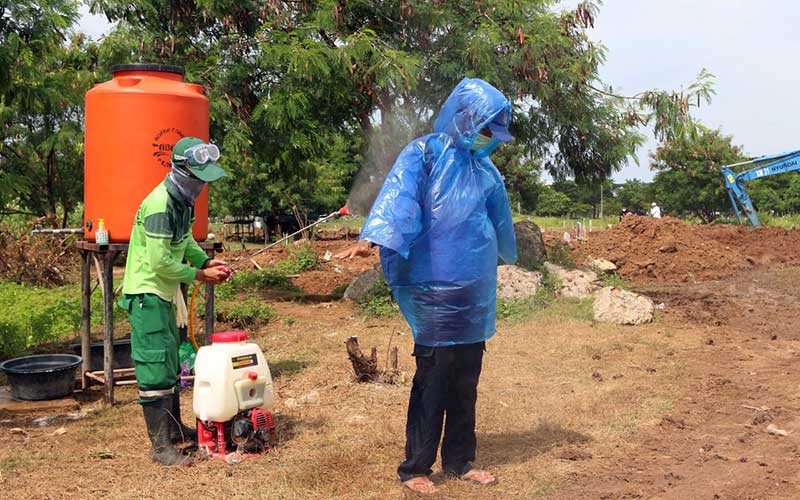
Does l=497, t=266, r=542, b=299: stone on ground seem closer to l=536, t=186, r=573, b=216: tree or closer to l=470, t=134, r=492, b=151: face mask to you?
l=470, t=134, r=492, b=151: face mask

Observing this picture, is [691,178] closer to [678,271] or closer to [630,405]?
[678,271]

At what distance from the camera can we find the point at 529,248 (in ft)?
36.1

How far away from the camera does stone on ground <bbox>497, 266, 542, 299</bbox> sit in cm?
966

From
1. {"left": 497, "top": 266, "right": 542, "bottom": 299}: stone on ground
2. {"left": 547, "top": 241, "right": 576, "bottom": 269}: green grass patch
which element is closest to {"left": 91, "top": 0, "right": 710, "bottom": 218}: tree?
{"left": 547, "top": 241, "right": 576, "bottom": 269}: green grass patch

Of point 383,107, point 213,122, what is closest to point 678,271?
point 383,107

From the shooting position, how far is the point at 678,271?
586 inches

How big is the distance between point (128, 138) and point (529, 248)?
684cm

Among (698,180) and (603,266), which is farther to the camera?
(698,180)

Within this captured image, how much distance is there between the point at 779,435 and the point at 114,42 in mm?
8312

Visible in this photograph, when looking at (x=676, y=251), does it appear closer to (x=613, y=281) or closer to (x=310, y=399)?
(x=613, y=281)

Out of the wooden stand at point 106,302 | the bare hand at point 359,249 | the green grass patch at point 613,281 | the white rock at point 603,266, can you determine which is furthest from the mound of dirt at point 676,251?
the bare hand at point 359,249

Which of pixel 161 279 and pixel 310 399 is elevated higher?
pixel 161 279

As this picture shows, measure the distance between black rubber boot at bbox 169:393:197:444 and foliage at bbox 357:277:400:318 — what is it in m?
4.73

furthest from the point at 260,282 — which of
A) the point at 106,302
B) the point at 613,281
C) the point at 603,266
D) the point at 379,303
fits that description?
the point at 106,302
